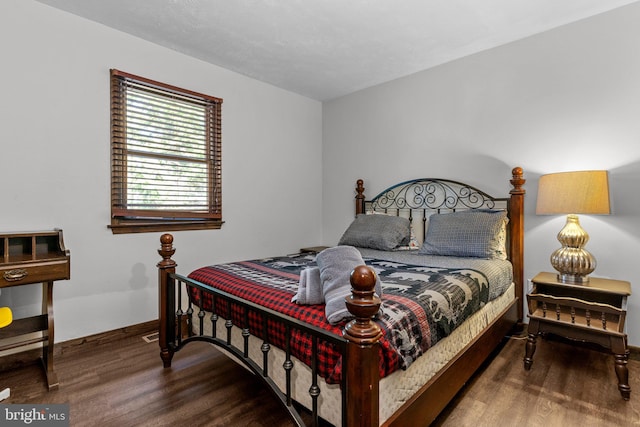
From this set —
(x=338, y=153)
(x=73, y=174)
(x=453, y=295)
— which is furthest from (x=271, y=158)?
(x=453, y=295)

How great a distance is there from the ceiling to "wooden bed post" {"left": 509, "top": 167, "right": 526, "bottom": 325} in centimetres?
117

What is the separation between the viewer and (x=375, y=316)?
4.29 ft

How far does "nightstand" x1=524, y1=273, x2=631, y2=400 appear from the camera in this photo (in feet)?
5.99

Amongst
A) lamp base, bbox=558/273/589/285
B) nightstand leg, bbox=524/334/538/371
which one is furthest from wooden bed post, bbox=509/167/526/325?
nightstand leg, bbox=524/334/538/371

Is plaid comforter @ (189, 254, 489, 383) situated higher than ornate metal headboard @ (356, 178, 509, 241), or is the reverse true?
ornate metal headboard @ (356, 178, 509, 241)

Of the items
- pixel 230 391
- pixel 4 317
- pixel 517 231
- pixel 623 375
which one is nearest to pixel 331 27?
pixel 517 231

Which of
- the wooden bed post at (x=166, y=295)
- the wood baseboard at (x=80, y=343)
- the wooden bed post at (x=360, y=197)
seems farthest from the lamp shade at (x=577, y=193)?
the wood baseboard at (x=80, y=343)

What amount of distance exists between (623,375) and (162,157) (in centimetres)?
352

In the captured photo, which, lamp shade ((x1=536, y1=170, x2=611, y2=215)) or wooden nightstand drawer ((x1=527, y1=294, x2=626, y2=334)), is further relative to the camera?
lamp shade ((x1=536, y1=170, x2=611, y2=215))

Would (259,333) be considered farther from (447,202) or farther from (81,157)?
(447,202)

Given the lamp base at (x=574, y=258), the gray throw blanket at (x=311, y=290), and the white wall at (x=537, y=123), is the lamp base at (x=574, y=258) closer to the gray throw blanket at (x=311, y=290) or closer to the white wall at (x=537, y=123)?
the white wall at (x=537, y=123)

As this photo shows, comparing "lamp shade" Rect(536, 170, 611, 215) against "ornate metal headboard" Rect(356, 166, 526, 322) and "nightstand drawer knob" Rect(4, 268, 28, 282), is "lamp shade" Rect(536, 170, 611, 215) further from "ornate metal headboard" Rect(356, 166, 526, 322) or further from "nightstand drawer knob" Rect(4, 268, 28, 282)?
"nightstand drawer knob" Rect(4, 268, 28, 282)

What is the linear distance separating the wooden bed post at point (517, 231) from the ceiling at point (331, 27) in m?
1.17

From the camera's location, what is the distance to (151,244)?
284 centimetres
